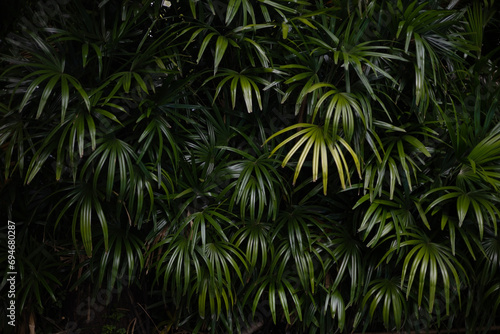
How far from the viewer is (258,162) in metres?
1.80

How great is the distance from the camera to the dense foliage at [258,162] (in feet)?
5.62

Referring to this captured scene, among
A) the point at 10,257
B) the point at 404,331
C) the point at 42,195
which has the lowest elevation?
the point at 404,331

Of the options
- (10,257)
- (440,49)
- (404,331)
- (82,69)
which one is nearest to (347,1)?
(440,49)

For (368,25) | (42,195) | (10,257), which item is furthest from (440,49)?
(10,257)

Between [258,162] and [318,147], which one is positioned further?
[258,162]

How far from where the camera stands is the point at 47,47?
173 centimetres

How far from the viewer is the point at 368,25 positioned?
1891 mm

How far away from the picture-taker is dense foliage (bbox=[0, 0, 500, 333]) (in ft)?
5.62

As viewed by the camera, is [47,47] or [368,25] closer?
[47,47]

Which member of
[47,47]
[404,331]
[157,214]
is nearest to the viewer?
[47,47]

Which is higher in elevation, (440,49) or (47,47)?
(47,47)

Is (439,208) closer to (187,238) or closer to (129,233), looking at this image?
(187,238)

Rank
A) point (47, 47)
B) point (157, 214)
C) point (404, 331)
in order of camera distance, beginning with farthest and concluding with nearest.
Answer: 1. point (404, 331)
2. point (157, 214)
3. point (47, 47)

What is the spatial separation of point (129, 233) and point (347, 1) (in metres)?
1.23
